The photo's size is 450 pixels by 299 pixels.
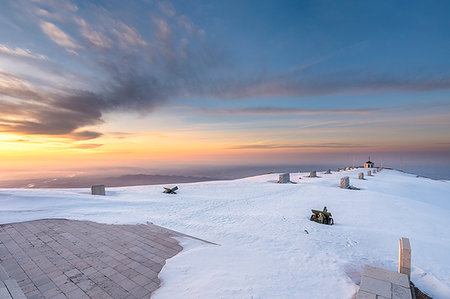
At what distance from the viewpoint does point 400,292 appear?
4.55 m

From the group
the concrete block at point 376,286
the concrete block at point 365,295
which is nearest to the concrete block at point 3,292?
the concrete block at point 365,295

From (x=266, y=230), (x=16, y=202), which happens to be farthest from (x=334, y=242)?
(x=16, y=202)

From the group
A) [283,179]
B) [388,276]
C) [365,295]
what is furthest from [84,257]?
[283,179]

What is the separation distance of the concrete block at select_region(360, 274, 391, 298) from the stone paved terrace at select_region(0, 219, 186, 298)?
16.7ft

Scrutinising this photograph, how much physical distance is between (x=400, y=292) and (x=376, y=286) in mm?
449

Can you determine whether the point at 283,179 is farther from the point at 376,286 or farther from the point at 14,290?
the point at 14,290

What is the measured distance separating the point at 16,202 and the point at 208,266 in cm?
1205

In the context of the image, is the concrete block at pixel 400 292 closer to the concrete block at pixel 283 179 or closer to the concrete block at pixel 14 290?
the concrete block at pixel 14 290

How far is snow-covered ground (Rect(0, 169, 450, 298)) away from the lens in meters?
5.19

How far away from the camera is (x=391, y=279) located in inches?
198

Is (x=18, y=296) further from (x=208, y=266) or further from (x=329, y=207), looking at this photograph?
(x=329, y=207)

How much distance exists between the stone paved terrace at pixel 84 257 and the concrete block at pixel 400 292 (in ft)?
18.3

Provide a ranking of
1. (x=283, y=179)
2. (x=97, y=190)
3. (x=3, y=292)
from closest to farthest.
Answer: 1. (x=3, y=292)
2. (x=97, y=190)
3. (x=283, y=179)

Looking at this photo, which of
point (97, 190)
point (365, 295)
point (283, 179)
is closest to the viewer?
point (365, 295)
